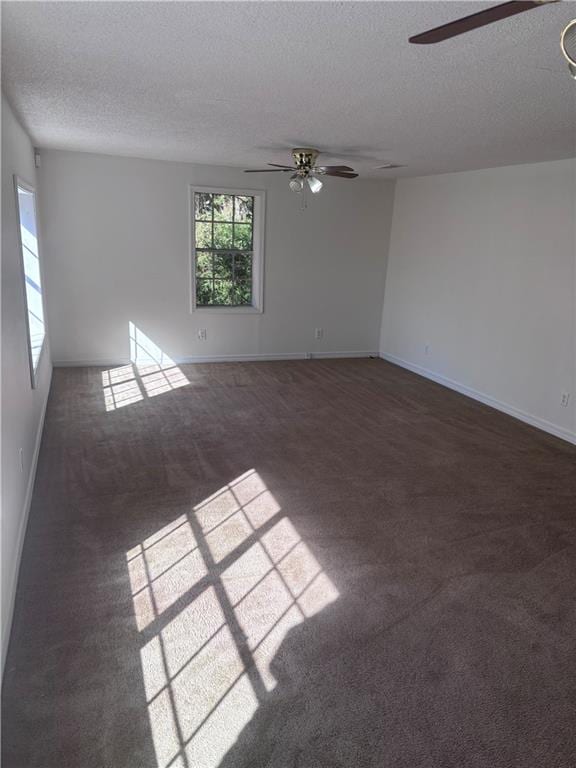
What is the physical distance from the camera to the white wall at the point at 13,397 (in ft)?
7.43

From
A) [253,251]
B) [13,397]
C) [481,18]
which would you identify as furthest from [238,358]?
[481,18]

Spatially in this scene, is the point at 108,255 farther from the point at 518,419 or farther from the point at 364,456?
the point at 518,419

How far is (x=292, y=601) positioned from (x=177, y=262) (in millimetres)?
4717

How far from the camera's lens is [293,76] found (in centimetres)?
237

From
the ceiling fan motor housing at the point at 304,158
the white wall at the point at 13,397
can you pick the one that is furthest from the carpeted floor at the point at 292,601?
the ceiling fan motor housing at the point at 304,158

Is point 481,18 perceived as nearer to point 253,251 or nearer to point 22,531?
point 22,531

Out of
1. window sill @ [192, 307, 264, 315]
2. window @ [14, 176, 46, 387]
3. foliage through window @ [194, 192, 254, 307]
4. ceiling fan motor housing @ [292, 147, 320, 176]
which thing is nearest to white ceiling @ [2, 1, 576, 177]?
ceiling fan motor housing @ [292, 147, 320, 176]

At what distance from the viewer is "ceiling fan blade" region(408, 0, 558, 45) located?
1146 millimetres

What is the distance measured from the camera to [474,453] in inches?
163

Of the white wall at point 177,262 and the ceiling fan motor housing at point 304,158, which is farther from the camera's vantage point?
the white wall at point 177,262

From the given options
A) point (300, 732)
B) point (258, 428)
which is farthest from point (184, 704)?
point (258, 428)

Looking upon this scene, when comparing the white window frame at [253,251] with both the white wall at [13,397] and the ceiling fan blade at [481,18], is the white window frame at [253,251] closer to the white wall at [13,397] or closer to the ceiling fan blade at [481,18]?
the white wall at [13,397]

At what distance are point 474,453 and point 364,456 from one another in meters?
0.93

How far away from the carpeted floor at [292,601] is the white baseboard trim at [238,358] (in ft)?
5.95
